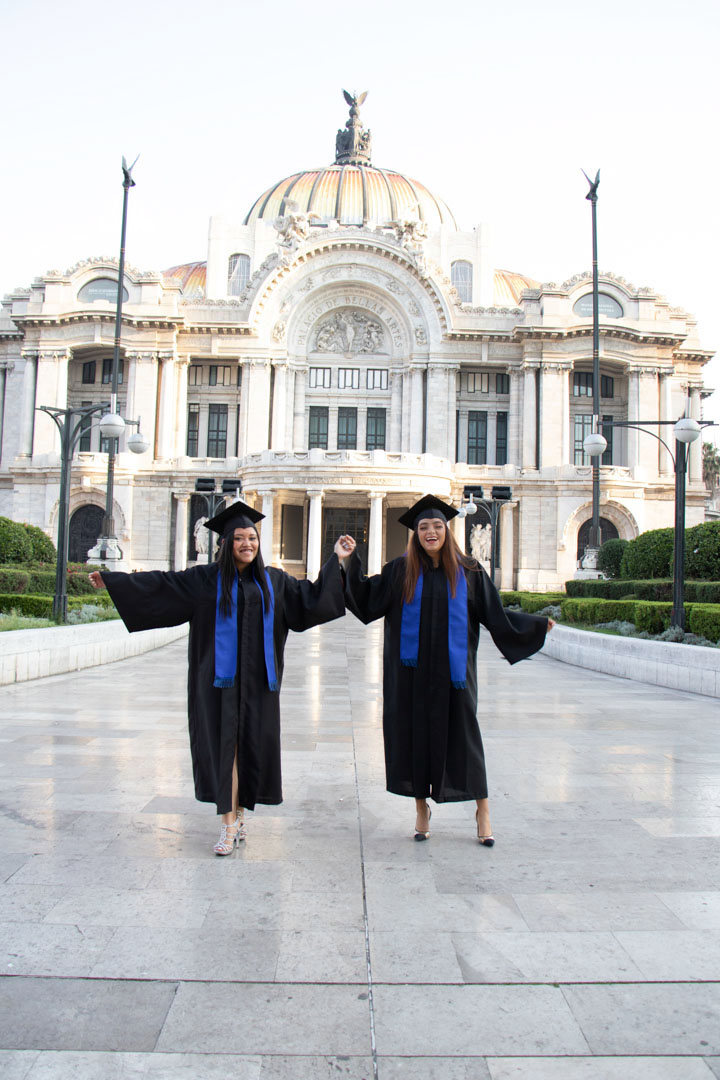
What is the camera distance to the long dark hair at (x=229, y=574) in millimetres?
5418

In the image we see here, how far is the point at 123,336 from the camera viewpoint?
45781 mm

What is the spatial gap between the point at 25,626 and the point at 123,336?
34317 millimetres

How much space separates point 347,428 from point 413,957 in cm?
4528

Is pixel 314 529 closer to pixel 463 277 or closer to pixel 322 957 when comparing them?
pixel 463 277

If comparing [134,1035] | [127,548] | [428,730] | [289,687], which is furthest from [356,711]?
[127,548]

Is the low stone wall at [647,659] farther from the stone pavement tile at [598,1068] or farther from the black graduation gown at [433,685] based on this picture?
the stone pavement tile at [598,1068]

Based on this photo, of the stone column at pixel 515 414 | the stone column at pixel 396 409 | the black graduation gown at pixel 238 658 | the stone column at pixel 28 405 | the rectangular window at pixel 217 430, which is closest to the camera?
the black graduation gown at pixel 238 658

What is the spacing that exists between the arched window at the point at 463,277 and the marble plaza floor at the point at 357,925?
50.5 meters

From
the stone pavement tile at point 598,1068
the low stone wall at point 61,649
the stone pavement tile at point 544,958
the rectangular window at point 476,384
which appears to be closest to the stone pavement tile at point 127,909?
the stone pavement tile at point 544,958

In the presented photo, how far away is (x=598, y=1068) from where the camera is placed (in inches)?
117

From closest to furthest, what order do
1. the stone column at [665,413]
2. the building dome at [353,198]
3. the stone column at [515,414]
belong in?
the stone column at [665,413] < the stone column at [515,414] < the building dome at [353,198]

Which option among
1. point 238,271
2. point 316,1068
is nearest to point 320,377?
point 238,271

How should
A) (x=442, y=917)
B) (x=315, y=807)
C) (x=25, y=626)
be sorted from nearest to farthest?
(x=442, y=917), (x=315, y=807), (x=25, y=626)

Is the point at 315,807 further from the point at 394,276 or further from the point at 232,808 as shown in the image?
the point at 394,276
